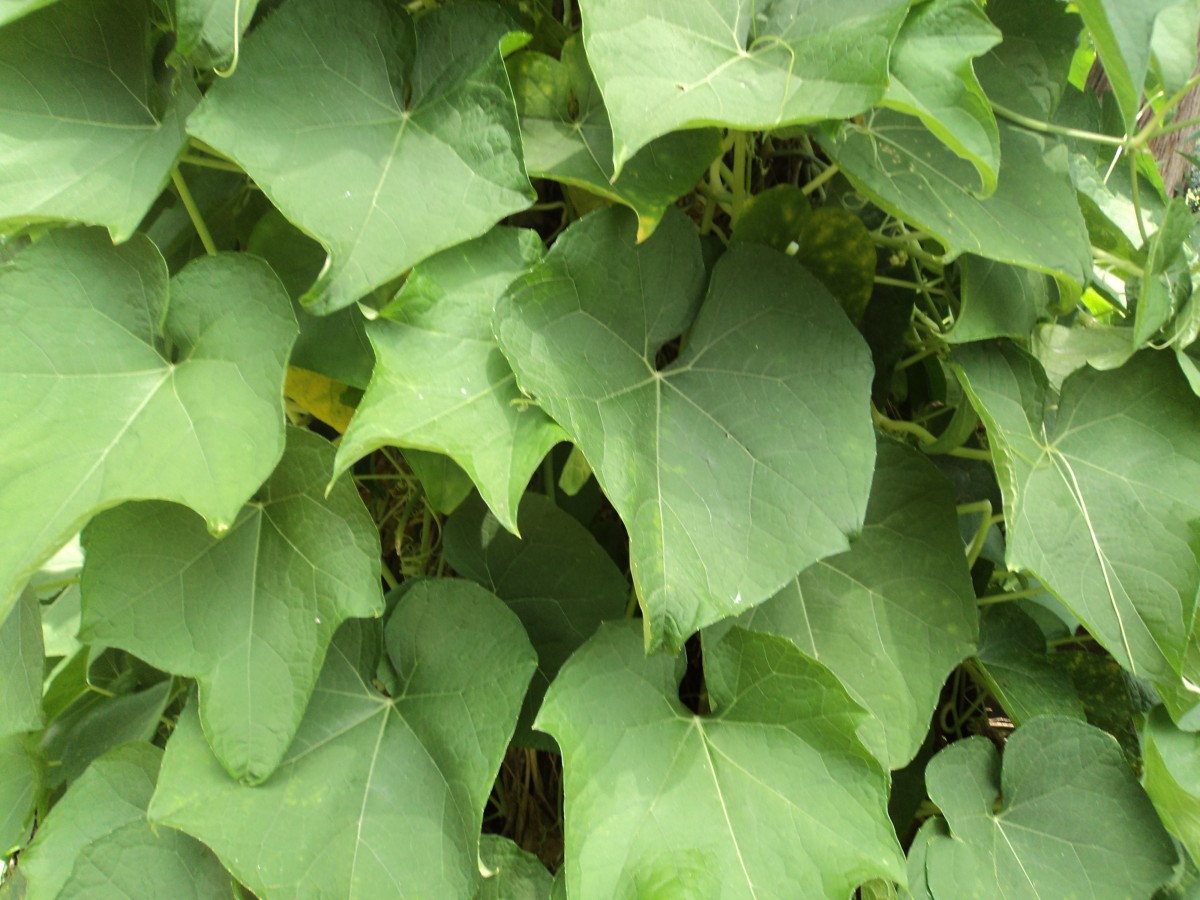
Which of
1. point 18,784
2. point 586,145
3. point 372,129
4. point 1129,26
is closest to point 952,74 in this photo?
point 1129,26

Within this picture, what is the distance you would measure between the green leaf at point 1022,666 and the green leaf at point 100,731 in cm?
62

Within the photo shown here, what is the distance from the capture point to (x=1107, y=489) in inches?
21.5

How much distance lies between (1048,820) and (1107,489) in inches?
9.5

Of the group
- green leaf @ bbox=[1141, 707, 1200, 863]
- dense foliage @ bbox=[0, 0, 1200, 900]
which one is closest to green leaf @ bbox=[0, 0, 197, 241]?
dense foliage @ bbox=[0, 0, 1200, 900]

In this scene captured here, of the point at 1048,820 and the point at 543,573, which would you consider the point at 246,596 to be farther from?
the point at 1048,820

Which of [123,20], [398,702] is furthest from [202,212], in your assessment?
[398,702]

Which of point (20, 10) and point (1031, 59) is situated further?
point (1031, 59)

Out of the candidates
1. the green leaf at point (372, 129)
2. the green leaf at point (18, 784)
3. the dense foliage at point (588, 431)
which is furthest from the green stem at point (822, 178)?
the green leaf at point (18, 784)

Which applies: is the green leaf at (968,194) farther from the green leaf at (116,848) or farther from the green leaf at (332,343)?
the green leaf at (116,848)

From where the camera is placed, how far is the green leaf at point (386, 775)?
479 mm

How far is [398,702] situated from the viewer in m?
0.55

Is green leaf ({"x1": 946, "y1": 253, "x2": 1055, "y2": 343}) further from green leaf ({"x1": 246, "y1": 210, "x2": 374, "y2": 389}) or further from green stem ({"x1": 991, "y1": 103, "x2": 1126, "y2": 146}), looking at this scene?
green leaf ({"x1": 246, "y1": 210, "x2": 374, "y2": 389})

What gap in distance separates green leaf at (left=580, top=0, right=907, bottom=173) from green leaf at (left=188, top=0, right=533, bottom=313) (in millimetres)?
88

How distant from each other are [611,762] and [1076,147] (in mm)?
560
